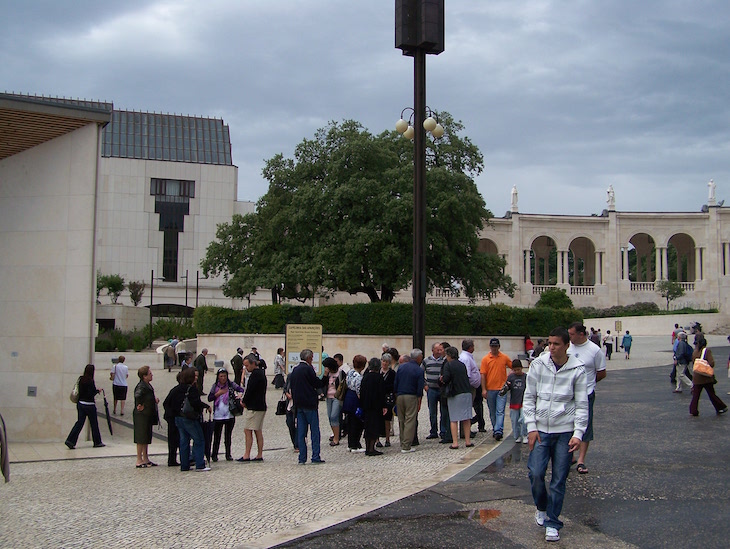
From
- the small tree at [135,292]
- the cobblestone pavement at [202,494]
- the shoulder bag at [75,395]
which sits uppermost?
the small tree at [135,292]

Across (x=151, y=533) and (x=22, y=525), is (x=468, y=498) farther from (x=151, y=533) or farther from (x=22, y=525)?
(x=22, y=525)

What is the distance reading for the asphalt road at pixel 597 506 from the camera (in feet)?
22.6

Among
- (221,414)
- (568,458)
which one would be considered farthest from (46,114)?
(568,458)

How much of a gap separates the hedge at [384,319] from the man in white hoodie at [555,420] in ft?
77.9

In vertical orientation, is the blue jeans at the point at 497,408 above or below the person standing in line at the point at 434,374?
below

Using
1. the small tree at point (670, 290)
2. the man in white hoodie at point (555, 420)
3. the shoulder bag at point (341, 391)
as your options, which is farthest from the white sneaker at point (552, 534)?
the small tree at point (670, 290)

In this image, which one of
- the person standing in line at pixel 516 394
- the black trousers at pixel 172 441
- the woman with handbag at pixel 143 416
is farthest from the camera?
the person standing in line at pixel 516 394

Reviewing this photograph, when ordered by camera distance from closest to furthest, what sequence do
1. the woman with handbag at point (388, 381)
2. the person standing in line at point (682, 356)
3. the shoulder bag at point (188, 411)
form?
the shoulder bag at point (188, 411) → the woman with handbag at point (388, 381) → the person standing in line at point (682, 356)

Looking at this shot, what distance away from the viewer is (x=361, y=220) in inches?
1256

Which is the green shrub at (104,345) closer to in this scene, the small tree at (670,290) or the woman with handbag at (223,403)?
the woman with handbag at (223,403)

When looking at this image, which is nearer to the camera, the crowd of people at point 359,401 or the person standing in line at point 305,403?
the crowd of people at point 359,401

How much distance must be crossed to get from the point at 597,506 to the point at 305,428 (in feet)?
17.6

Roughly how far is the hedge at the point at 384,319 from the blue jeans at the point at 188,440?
779 inches

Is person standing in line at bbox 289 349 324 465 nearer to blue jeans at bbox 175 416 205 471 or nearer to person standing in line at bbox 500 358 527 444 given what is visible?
blue jeans at bbox 175 416 205 471
